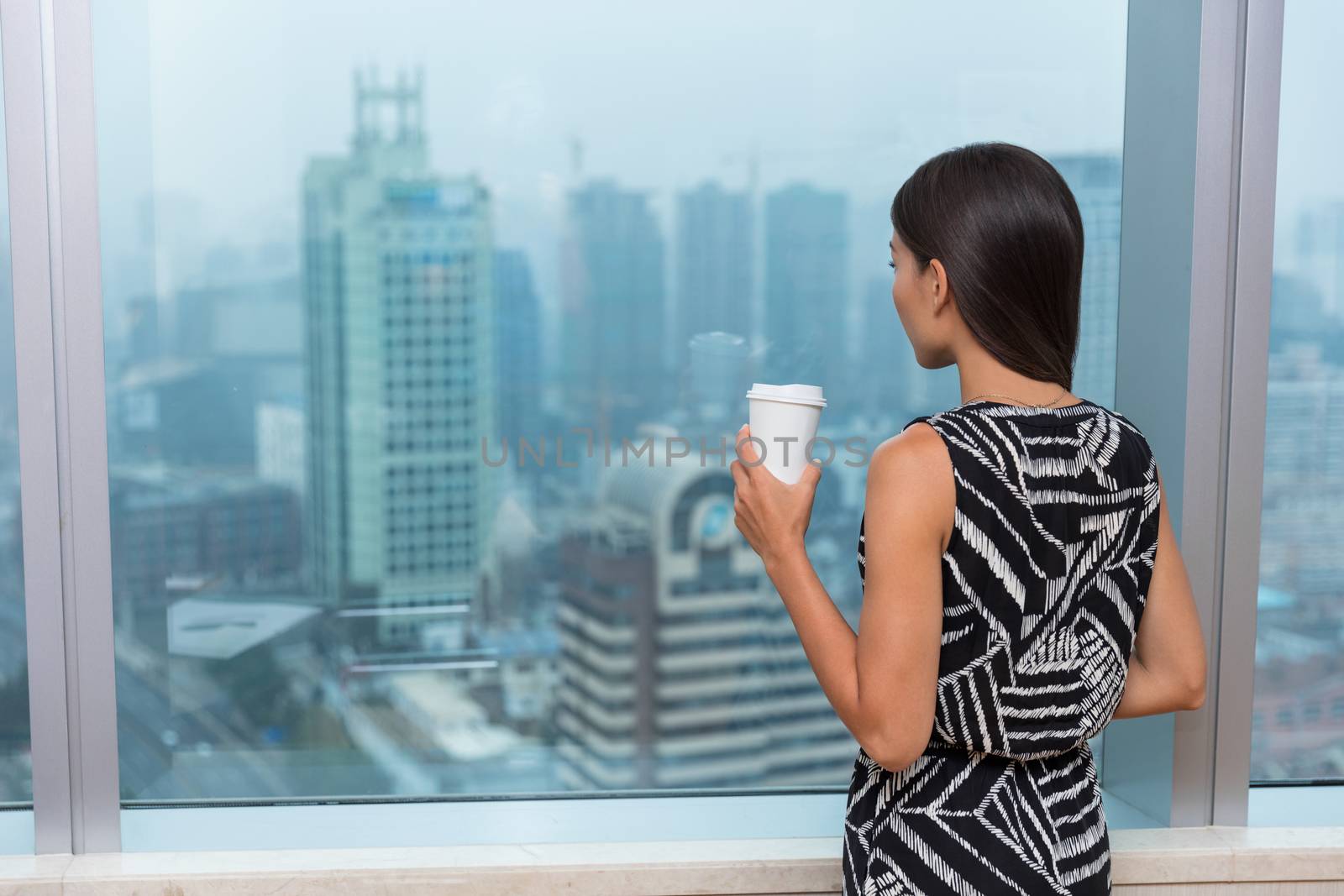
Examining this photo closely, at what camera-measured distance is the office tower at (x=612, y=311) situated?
145 centimetres

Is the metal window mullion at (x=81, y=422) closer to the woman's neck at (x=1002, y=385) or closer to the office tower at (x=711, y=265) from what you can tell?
→ the office tower at (x=711, y=265)

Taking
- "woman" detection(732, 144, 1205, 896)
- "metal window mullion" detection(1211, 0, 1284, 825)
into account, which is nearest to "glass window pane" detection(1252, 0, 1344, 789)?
"metal window mullion" detection(1211, 0, 1284, 825)

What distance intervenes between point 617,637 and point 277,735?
1.60 feet

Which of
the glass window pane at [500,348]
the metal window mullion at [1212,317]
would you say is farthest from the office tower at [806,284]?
the metal window mullion at [1212,317]

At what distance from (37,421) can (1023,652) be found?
3.58 feet

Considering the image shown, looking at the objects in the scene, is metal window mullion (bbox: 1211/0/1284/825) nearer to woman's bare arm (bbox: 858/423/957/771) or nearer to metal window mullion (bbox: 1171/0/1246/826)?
metal window mullion (bbox: 1171/0/1246/826)

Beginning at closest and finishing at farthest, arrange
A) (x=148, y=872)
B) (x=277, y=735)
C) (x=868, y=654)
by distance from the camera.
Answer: (x=868, y=654) < (x=148, y=872) < (x=277, y=735)

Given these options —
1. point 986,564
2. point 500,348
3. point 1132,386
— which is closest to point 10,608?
point 500,348

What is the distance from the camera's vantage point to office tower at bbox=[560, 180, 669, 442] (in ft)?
4.75

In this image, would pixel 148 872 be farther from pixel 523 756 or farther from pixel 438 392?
pixel 438 392

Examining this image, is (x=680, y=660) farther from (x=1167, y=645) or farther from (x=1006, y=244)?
(x=1006, y=244)

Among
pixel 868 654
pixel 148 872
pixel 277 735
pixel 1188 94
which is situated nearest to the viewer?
pixel 868 654

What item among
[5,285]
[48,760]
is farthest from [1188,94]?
[48,760]

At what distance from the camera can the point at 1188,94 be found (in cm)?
136
